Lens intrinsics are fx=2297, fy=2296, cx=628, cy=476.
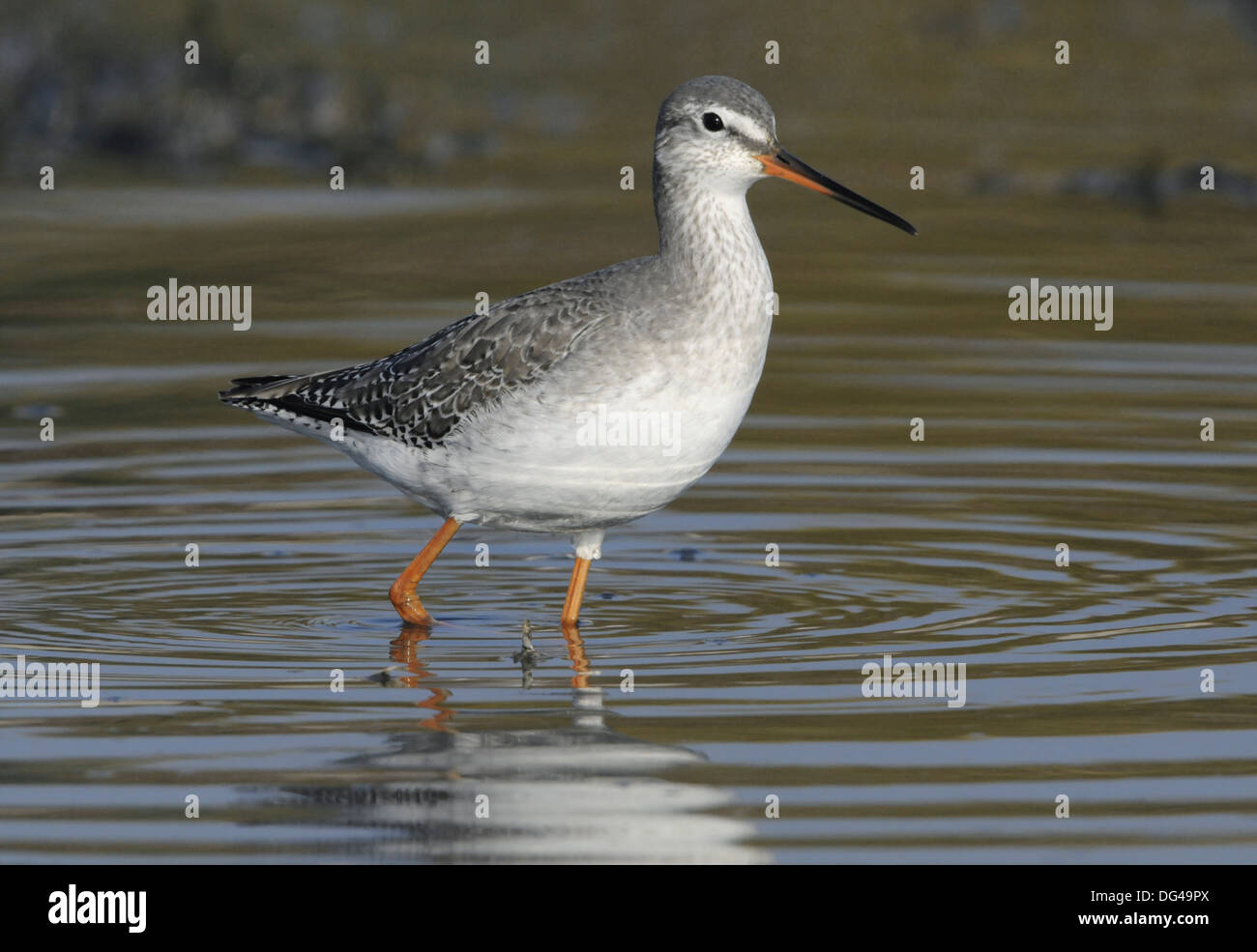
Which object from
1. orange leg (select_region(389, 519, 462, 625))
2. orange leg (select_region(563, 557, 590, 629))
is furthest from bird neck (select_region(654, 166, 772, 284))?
orange leg (select_region(389, 519, 462, 625))

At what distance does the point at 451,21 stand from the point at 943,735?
23415 millimetres

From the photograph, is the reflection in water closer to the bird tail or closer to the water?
the water

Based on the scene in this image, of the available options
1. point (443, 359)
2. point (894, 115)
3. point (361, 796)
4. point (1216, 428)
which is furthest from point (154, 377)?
point (894, 115)

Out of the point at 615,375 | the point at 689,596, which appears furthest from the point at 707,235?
the point at 689,596

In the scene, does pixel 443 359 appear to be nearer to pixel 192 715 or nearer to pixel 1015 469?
pixel 192 715

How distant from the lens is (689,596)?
11.9 m

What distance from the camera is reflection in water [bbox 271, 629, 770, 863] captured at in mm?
8078

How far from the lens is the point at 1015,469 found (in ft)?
48.7

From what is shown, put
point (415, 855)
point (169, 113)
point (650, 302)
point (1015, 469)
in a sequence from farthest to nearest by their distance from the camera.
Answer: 1. point (169, 113)
2. point (1015, 469)
3. point (650, 302)
4. point (415, 855)

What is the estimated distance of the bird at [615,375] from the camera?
10492mm

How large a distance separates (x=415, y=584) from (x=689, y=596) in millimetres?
1425

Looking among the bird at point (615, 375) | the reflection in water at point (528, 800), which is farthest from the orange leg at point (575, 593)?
the reflection in water at point (528, 800)

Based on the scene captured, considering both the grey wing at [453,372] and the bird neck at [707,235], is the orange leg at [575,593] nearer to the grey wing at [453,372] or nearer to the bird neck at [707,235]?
the grey wing at [453,372]

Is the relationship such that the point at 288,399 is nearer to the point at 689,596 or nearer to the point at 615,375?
the point at 689,596
